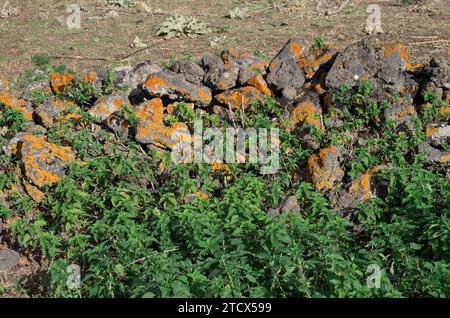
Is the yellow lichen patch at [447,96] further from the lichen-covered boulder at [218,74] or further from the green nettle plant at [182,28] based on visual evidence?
the green nettle plant at [182,28]

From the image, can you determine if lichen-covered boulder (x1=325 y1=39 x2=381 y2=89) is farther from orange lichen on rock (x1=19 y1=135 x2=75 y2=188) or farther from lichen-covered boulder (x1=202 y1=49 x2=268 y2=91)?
orange lichen on rock (x1=19 y1=135 x2=75 y2=188)

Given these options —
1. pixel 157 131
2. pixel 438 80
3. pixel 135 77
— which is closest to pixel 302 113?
pixel 438 80

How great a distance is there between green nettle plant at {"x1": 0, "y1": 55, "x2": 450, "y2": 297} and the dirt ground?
377cm

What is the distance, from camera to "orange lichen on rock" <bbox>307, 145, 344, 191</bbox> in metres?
6.73

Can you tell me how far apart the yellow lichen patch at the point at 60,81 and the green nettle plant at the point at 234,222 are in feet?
1.77

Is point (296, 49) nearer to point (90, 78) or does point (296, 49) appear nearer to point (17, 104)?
point (90, 78)

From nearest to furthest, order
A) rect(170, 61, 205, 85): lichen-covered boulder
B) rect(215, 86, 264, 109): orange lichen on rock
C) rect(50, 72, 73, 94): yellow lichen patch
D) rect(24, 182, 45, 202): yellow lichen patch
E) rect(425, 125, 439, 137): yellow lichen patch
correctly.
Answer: rect(24, 182, 45, 202): yellow lichen patch → rect(425, 125, 439, 137): yellow lichen patch → rect(215, 86, 264, 109): orange lichen on rock → rect(170, 61, 205, 85): lichen-covered boulder → rect(50, 72, 73, 94): yellow lichen patch

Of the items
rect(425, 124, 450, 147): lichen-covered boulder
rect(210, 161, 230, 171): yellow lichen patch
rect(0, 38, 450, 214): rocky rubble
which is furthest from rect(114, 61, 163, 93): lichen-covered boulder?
rect(425, 124, 450, 147): lichen-covered boulder

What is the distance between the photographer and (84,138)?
7.45 meters

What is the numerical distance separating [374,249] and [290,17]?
385 inches

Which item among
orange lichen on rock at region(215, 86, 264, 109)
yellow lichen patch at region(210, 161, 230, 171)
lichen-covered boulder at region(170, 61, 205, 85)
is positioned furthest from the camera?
lichen-covered boulder at region(170, 61, 205, 85)

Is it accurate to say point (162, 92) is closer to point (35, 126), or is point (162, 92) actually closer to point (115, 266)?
point (35, 126)

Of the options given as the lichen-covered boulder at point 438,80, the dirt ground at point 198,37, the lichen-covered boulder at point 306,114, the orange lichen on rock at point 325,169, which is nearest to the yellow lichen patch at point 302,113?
the lichen-covered boulder at point 306,114

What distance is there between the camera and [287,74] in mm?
8211
